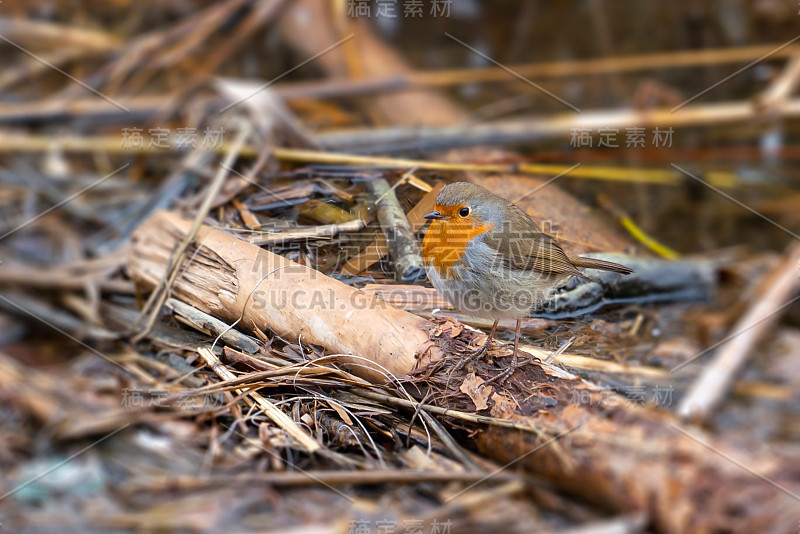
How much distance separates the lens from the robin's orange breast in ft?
5.49

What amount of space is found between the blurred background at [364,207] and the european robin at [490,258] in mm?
45

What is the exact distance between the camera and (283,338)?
1610 millimetres

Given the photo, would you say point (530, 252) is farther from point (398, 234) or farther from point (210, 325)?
point (210, 325)

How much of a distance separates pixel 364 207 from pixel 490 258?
40 cm

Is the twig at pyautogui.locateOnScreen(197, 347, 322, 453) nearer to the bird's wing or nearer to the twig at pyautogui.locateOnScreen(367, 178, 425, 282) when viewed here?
the twig at pyautogui.locateOnScreen(367, 178, 425, 282)

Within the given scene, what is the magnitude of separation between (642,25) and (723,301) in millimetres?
3352

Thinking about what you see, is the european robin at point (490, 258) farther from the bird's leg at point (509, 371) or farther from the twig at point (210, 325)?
the twig at point (210, 325)

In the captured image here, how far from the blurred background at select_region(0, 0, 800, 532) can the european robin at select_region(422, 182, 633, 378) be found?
0.15 feet

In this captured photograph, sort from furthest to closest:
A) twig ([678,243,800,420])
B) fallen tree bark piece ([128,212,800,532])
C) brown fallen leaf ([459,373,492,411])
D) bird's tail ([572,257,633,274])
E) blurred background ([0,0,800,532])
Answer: twig ([678,243,800,420]) → bird's tail ([572,257,633,274]) → blurred background ([0,0,800,532]) → brown fallen leaf ([459,373,492,411]) → fallen tree bark piece ([128,212,800,532])

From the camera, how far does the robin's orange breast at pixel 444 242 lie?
1673 millimetres

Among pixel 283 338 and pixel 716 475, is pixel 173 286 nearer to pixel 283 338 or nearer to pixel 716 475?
pixel 283 338

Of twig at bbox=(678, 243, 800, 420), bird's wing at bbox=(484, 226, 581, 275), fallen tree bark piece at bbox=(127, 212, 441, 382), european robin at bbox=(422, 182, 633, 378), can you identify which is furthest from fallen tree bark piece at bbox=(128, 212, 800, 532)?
twig at bbox=(678, 243, 800, 420)

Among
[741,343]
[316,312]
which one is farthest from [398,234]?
[741,343]

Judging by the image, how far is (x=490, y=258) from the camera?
1822mm
